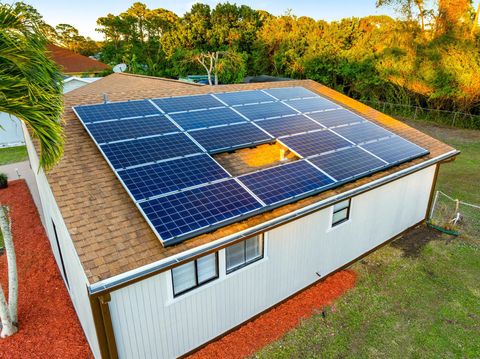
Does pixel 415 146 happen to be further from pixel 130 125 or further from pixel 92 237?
pixel 92 237

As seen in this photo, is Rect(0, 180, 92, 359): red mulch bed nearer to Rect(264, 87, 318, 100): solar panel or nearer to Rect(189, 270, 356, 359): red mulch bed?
Rect(189, 270, 356, 359): red mulch bed

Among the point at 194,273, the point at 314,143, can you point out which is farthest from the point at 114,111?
the point at 314,143

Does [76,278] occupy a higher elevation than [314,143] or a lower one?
lower

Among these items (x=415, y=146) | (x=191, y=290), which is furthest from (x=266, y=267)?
(x=415, y=146)

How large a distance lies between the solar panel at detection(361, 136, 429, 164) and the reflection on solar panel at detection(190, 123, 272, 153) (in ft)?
12.6

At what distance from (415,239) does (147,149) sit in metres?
10.7

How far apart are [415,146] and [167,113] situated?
916 cm

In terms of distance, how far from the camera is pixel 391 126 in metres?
13.9

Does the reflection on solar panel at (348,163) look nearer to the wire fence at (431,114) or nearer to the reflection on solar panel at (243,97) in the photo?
the reflection on solar panel at (243,97)

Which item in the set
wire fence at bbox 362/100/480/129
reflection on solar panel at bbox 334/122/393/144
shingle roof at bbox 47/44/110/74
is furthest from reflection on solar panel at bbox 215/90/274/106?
shingle roof at bbox 47/44/110/74

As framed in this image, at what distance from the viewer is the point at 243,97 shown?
13328 mm

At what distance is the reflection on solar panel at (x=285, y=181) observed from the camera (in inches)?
308

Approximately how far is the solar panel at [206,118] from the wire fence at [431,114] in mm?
25697

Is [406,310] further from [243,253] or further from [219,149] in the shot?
[219,149]
